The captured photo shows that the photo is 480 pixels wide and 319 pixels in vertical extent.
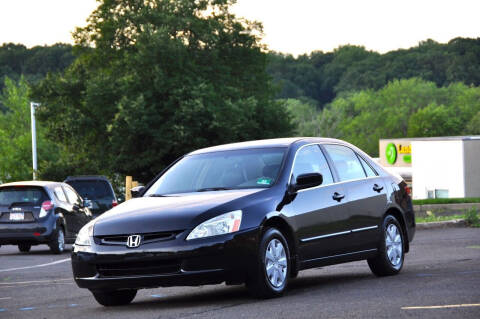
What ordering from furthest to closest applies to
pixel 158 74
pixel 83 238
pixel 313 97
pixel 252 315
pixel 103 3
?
pixel 313 97 → pixel 103 3 → pixel 158 74 → pixel 83 238 → pixel 252 315

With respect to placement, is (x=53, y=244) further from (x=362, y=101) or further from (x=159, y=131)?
(x=362, y=101)

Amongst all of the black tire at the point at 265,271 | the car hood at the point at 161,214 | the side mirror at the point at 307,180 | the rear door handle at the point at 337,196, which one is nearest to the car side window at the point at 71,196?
the rear door handle at the point at 337,196

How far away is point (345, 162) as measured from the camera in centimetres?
1182

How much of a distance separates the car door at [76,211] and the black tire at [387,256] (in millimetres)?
12605

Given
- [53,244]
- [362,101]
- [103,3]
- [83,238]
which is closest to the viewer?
[83,238]

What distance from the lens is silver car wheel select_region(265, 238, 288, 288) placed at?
9.74 m

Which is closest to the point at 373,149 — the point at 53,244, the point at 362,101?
the point at 362,101

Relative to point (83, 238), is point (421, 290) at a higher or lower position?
lower

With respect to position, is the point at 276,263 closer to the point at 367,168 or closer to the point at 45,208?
the point at 367,168

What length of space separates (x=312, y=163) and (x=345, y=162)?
787mm

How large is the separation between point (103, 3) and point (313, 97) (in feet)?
411

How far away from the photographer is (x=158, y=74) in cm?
5247

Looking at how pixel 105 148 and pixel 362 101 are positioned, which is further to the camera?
pixel 362 101

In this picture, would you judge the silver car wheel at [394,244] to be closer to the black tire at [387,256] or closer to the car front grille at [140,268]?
the black tire at [387,256]
